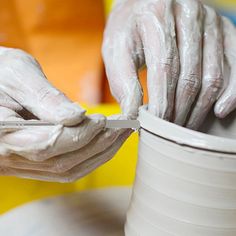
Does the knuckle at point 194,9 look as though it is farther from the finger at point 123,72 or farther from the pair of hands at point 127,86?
the finger at point 123,72

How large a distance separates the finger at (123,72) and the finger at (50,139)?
4.7 inches

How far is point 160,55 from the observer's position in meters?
0.88

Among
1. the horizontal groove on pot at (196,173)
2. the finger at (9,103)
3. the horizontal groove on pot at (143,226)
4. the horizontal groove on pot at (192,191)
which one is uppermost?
the finger at (9,103)

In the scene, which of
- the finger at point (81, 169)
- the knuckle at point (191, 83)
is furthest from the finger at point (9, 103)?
the knuckle at point (191, 83)

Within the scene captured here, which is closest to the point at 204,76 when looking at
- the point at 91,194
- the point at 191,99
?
the point at 191,99

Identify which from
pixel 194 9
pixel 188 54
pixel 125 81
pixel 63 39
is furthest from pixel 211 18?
pixel 63 39

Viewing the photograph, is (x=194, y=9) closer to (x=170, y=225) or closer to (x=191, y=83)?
(x=191, y=83)

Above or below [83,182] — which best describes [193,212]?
above

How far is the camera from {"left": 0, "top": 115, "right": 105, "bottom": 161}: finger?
0.67 meters

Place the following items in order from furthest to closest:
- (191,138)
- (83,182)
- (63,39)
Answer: (63,39), (83,182), (191,138)

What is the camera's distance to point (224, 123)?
93 centimetres

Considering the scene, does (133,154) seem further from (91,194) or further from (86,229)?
(86,229)

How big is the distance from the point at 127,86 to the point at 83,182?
0.34 meters

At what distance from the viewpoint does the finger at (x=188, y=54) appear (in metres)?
0.88
